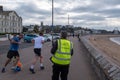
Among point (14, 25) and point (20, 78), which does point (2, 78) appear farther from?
point (14, 25)

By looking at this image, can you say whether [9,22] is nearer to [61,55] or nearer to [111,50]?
[111,50]

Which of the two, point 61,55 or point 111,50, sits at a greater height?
point 61,55

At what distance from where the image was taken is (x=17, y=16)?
405 ft

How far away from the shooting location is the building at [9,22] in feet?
355

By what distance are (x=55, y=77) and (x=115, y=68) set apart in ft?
5.43

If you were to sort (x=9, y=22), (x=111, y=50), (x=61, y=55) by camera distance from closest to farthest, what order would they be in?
(x=61, y=55) → (x=111, y=50) → (x=9, y=22)

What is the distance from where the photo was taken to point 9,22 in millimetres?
115812

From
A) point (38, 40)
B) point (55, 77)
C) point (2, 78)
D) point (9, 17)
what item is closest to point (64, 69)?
point (55, 77)

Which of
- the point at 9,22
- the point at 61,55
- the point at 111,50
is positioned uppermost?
the point at 9,22

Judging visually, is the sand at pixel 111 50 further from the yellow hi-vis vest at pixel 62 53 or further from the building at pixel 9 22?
the building at pixel 9 22

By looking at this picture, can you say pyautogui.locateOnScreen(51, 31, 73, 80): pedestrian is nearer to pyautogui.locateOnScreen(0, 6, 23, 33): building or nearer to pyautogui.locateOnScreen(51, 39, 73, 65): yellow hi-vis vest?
pyautogui.locateOnScreen(51, 39, 73, 65): yellow hi-vis vest

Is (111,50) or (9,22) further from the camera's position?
(9,22)

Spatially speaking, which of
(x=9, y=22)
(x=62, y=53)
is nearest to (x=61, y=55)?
(x=62, y=53)

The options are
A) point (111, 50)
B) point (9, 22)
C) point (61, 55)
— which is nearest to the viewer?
point (61, 55)
